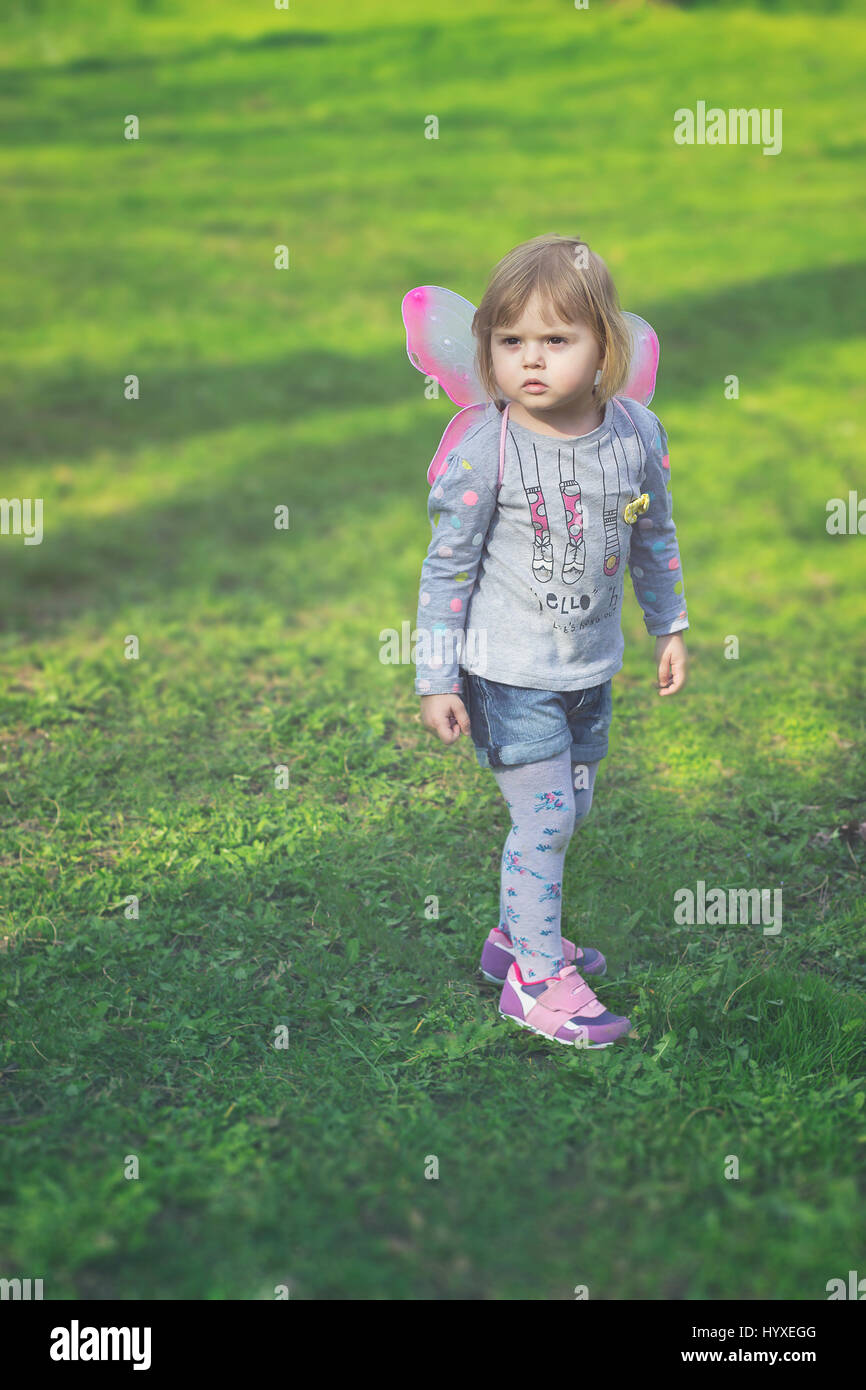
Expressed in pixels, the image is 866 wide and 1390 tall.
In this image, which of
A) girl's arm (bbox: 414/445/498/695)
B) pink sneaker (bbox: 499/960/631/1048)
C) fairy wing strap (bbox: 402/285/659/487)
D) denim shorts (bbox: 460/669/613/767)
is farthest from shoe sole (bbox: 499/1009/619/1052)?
fairy wing strap (bbox: 402/285/659/487)

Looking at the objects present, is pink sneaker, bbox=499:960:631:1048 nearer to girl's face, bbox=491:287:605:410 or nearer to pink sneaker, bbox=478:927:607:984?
pink sneaker, bbox=478:927:607:984

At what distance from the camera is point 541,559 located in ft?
9.70

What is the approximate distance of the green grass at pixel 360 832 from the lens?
253 centimetres

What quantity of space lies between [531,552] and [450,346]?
0.56 metres

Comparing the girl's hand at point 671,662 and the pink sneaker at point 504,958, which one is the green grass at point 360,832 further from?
the girl's hand at point 671,662

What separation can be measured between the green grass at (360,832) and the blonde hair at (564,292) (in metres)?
1.56

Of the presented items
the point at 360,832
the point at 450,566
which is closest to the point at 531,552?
the point at 450,566

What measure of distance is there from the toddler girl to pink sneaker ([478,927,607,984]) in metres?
0.16

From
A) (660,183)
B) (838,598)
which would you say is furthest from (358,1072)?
(660,183)

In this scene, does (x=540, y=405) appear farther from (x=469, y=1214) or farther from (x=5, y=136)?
(x=5, y=136)

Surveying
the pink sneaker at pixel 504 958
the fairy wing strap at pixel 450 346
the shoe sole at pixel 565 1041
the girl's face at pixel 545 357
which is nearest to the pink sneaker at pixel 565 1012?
the shoe sole at pixel 565 1041

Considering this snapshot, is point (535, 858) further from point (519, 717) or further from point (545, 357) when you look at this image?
point (545, 357)

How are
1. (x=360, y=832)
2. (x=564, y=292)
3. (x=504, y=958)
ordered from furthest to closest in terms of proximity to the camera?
1. (x=360, y=832)
2. (x=504, y=958)
3. (x=564, y=292)
